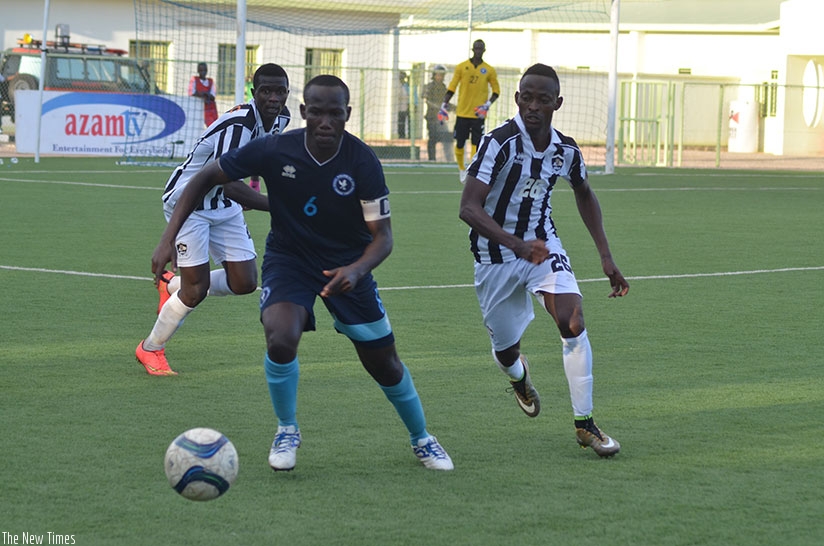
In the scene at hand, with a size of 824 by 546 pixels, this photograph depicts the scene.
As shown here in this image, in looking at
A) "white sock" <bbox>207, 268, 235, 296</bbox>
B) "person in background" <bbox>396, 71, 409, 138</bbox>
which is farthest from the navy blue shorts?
"person in background" <bbox>396, 71, 409, 138</bbox>

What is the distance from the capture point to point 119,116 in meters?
26.4

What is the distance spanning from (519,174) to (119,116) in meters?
21.6

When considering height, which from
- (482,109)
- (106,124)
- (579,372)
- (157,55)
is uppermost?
(157,55)

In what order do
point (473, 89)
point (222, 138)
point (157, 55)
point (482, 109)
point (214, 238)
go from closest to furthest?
point (222, 138) → point (214, 238) → point (482, 109) → point (473, 89) → point (157, 55)

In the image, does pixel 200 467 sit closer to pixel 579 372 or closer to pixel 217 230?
pixel 579 372

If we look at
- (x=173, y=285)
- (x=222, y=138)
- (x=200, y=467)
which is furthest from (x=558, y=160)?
(x=173, y=285)

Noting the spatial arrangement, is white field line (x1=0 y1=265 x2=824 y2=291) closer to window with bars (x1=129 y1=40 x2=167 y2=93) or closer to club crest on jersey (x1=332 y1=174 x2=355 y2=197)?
club crest on jersey (x1=332 y1=174 x2=355 y2=197)

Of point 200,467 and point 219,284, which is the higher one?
point 219,284

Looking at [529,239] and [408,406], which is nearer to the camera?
[408,406]

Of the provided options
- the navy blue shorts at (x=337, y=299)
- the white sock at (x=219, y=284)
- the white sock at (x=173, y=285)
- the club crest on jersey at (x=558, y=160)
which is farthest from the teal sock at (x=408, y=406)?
the white sock at (x=173, y=285)

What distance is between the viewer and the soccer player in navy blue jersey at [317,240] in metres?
5.23

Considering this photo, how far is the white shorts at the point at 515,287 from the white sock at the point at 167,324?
198cm

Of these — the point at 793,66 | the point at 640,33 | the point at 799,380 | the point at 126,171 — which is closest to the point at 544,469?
the point at 799,380

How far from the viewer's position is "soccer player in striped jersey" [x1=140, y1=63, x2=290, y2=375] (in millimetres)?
7146
